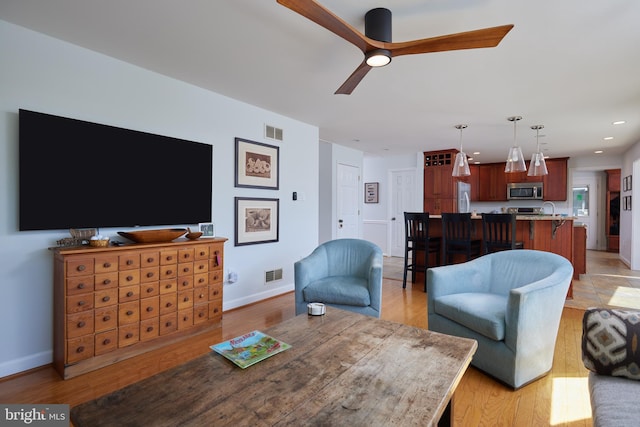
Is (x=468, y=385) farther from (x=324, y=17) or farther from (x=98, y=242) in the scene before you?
(x=98, y=242)

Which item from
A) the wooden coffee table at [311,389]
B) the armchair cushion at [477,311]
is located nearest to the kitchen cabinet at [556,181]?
the armchair cushion at [477,311]

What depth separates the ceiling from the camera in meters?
2.00

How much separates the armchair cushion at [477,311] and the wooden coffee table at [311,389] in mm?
651

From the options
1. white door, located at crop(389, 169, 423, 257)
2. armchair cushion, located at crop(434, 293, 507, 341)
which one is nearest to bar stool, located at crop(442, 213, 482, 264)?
armchair cushion, located at crop(434, 293, 507, 341)

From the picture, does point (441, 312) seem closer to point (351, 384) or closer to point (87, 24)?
point (351, 384)

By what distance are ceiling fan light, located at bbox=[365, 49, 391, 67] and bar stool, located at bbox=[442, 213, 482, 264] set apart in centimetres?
288

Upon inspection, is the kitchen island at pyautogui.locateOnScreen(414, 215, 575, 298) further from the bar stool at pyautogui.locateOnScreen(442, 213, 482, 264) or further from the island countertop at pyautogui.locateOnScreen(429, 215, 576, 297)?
the bar stool at pyautogui.locateOnScreen(442, 213, 482, 264)

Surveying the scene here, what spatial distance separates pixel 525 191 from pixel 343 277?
6.70 meters

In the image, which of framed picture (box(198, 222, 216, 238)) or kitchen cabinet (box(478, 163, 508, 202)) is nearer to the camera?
framed picture (box(198, 222, 216, 238))

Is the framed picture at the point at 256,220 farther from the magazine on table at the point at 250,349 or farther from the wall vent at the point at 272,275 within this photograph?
the magazine on table at the point at 250,349

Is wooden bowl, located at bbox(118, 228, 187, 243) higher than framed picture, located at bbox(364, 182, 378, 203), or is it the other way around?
framed picture, located at bbox(364, 182, 378, 203)

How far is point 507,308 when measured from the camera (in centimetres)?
204

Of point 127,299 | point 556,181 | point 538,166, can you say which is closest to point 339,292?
point 127,299

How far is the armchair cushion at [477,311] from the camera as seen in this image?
2070 millimetres
